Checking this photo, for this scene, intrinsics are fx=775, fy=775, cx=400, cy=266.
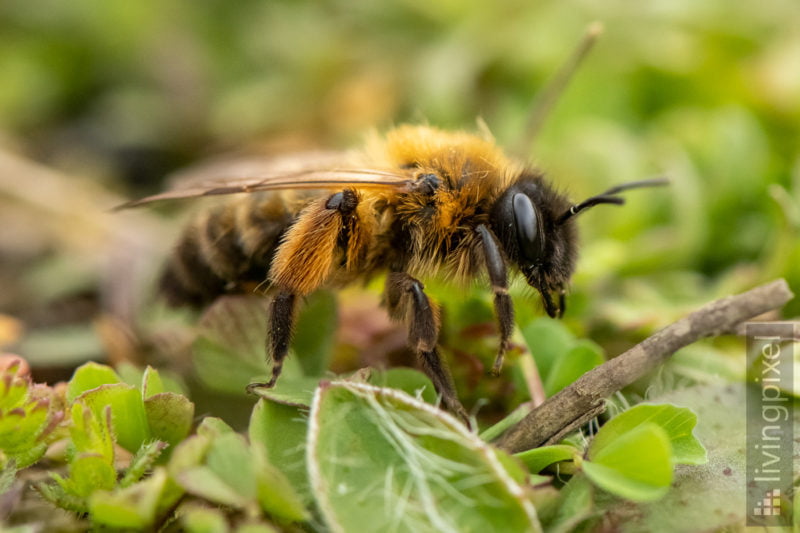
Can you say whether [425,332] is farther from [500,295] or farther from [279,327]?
[279,327]

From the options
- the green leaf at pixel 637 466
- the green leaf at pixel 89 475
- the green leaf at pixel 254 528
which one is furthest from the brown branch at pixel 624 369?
the green leaf at pixel 89 475

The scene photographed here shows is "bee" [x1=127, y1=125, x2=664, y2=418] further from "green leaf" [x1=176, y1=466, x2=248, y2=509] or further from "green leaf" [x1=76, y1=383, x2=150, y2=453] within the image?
"green leaf" [x1=176, y1=466, x2=248, y2=509]

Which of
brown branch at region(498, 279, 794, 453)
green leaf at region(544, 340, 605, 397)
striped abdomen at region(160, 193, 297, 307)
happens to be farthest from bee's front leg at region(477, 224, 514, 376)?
striped abdomen at region(160, 193, 297, 307)

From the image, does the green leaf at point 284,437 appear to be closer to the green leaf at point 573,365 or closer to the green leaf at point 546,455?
the green leaf at point 546,455

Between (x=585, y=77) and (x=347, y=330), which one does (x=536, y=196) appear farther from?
(x=585, y=77)

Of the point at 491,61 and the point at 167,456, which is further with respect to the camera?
the point at 491,61

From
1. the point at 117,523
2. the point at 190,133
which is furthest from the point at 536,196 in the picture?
the point at 190,133

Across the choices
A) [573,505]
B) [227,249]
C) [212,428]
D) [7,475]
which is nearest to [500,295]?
[573,505]
